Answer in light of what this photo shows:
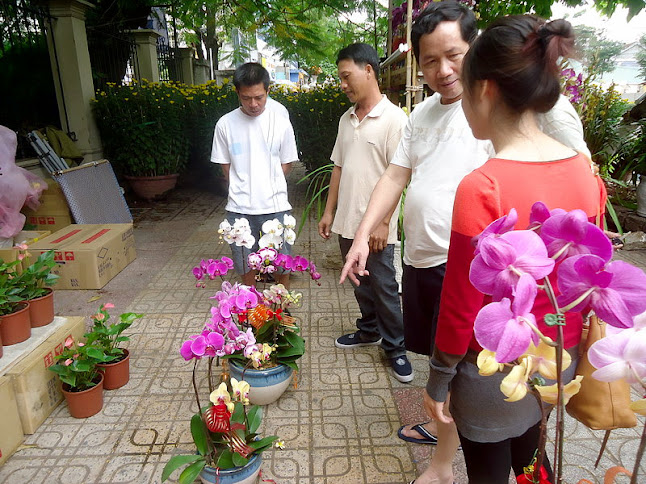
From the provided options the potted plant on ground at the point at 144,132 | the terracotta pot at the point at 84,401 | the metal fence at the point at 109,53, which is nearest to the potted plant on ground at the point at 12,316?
the terracotta pot at the point at 84,401

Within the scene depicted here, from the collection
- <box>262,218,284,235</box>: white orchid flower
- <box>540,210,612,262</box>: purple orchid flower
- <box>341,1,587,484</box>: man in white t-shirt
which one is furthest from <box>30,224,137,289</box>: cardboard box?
<box>540,210,612,262</box>: purple orchid flower

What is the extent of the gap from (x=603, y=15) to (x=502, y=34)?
435 centimetres

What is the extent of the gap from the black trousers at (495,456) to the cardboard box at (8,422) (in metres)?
1.94

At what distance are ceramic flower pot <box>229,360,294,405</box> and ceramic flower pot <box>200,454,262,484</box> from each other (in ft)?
1.76

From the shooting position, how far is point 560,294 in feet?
1.67

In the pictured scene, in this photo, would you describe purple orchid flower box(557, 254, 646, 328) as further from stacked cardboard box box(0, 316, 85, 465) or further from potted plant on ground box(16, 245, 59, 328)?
potted plant on ground box(16, 245, 59, 328)

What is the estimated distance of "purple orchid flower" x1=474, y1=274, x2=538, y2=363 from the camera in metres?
0.50

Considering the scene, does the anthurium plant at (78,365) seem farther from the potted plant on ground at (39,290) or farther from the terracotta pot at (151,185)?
the terracotta pot at (151,185)

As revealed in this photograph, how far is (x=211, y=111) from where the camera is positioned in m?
7.17

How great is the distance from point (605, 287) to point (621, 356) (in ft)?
0.30

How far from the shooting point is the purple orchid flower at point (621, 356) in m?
0.52

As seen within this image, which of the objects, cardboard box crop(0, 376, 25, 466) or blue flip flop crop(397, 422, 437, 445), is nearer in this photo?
cardboard box crop(0, 376, 25, 466)

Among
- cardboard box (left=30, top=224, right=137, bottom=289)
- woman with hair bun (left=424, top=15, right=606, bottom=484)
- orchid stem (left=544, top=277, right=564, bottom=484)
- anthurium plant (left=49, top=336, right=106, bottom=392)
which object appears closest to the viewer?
orchid stem (left=544, top=277, right=564, bottom=484)

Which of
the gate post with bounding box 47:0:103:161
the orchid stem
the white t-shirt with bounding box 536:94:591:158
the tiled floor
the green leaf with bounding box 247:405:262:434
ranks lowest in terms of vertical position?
the tiled floor
